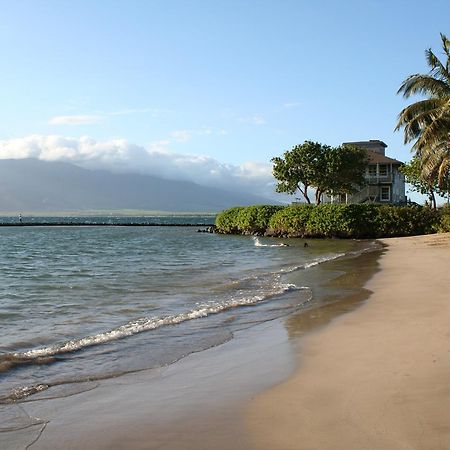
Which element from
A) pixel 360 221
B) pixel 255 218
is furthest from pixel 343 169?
pixel 360 221

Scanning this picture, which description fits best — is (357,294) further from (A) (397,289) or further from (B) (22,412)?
(B) (22,412)

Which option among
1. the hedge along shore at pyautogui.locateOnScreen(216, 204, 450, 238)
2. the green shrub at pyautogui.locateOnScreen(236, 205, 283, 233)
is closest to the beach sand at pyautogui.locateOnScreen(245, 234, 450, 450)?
the hedge along shore at pyautogui.locateOnScreen(216, 204, 450, 238)

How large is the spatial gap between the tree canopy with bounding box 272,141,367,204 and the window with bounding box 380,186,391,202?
16.5 feet

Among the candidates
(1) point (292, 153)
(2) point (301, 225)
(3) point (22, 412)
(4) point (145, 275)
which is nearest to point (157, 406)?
(3) point (22, 412)

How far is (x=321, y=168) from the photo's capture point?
67625 mm

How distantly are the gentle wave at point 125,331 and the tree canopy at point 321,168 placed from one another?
52224mm

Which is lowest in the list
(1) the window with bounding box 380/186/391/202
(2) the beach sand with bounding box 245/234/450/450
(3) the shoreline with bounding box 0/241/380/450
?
(3) the shoreline with bounding box 0/241/380/450

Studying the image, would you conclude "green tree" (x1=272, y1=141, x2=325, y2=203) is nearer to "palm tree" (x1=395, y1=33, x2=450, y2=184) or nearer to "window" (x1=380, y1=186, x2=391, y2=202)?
"window" (x1=380, y1=186, x2=391, y2=202)

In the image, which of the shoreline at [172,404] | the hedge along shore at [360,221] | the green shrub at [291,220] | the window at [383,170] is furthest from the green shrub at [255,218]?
the shoreline at [172,404]

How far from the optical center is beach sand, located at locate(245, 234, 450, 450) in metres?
5.05

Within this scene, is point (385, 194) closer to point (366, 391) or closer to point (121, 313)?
point (121, 313)

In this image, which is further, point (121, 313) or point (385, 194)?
point (385, 194)

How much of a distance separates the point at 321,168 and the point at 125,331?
58.8 metres

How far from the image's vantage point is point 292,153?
2707 inches
